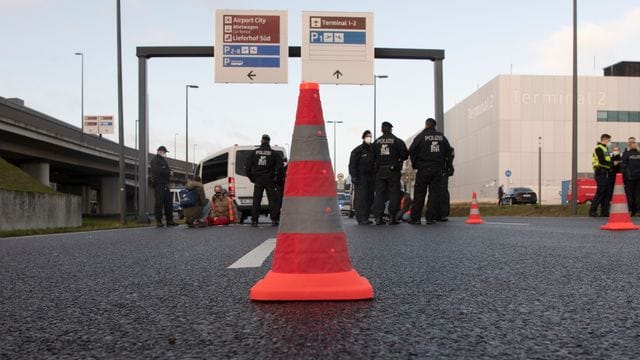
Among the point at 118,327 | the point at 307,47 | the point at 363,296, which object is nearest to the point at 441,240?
the point at 363,296

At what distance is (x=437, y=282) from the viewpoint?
3.49 m

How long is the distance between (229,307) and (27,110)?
3515 cm

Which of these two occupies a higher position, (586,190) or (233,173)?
(233,173)

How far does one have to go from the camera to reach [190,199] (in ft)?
44.0

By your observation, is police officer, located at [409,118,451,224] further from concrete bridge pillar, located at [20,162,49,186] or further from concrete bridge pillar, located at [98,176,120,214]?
concrete bridge pillar, located at [98,176,120,214]

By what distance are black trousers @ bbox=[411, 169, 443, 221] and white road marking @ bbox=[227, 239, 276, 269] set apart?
18.3ft

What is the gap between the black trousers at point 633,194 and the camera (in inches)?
578

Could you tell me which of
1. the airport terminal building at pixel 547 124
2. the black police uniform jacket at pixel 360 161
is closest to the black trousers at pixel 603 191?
the black police uniform jacket at pixel 360 161

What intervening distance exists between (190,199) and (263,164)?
188 cm

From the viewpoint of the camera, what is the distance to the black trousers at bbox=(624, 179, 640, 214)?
48.2 ft

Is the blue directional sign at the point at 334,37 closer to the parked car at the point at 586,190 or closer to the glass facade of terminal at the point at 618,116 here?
the parked car at the point at 586,190

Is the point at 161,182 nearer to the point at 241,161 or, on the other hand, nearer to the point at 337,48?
the point at 241,161

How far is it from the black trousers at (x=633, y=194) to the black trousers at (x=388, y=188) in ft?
21.9

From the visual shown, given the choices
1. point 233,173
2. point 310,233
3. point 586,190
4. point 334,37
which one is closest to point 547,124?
point 586,190
